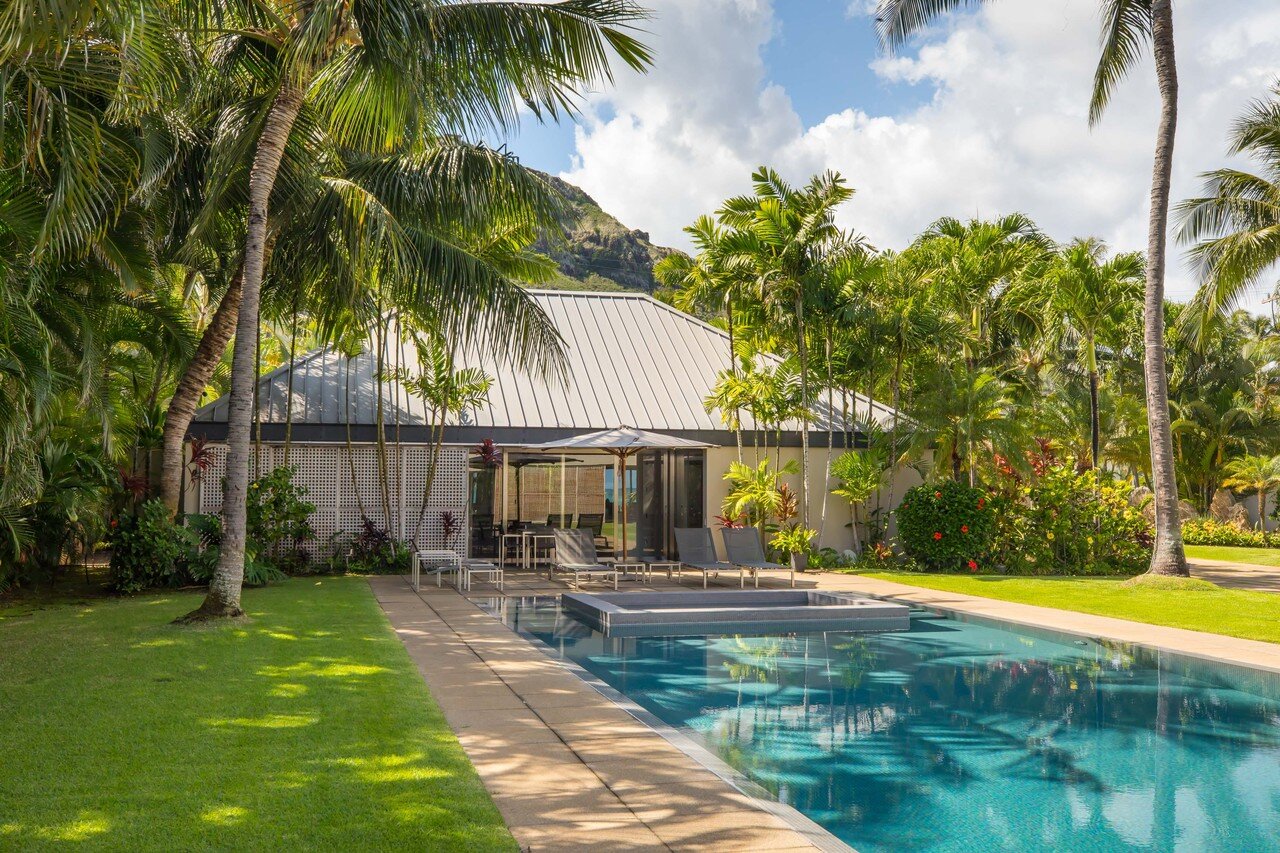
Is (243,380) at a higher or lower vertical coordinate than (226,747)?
higher

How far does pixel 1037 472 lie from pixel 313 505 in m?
13.3

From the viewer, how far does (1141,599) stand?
1346cm

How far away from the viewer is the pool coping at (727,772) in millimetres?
4371

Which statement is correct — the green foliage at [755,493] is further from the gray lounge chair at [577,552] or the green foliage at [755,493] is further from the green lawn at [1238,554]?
the green lawn at [1238,554]

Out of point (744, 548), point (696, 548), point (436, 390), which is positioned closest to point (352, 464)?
point (436, 390)

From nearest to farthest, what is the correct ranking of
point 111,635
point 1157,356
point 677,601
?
point 111,635 < point 677,601 < point 1157,356

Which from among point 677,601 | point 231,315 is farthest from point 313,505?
point 677,601

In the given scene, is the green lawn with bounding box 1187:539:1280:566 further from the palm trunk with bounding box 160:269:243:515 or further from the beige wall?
the palm trunk with bounding box 160:269:243:515

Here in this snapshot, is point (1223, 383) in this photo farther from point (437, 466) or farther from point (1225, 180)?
point (437, 466)

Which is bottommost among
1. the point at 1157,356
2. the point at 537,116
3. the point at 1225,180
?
the point at 1157,356

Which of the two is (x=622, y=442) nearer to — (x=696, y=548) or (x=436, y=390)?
(x=696, y=548)

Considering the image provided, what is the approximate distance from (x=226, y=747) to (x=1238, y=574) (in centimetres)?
1873

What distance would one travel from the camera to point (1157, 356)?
15445 millimetres

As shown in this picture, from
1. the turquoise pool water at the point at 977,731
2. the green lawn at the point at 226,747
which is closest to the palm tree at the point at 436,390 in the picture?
the turquoise pool water at the point at 977,731
